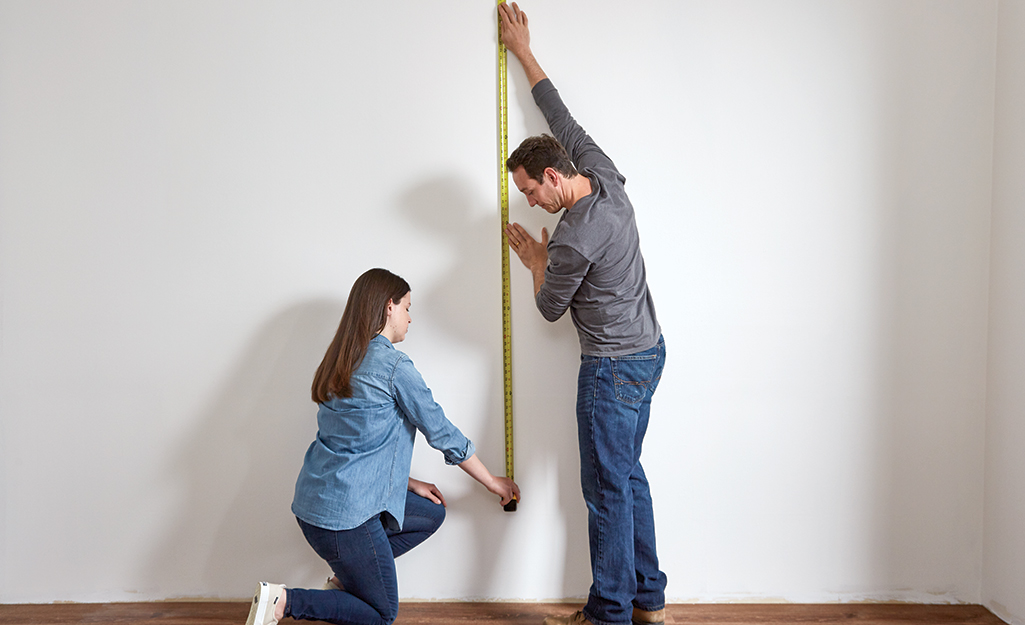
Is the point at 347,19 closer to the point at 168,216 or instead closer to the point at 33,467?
the point at 168,216

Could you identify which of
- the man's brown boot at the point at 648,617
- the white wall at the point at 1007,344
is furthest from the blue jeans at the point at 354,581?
the white wall at the point at 1007,344

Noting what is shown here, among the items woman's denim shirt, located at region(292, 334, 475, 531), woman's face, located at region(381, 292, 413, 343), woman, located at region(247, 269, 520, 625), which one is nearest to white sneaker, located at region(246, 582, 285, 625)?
woman, located at region(247, 269, 520, 625)

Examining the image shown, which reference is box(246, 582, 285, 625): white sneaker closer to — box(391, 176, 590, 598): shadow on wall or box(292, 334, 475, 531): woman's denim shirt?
box(292, 334, 475, 531): woman's denim shirt

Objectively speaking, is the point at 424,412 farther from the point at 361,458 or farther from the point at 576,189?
the point at 576,189

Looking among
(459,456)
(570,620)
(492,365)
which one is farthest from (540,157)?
(570,620)

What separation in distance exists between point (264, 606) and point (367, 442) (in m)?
0.56

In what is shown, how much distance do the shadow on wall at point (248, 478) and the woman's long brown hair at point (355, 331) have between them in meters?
0.47

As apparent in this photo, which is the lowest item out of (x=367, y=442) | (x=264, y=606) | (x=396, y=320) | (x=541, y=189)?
(x=264, y=606)

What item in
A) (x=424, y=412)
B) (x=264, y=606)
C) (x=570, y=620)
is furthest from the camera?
(x=570, y=620)

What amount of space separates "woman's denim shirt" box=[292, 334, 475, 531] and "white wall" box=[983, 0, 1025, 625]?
1983mm

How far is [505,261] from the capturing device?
90.7 inches

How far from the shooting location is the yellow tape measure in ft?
7.43

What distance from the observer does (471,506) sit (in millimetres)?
2354

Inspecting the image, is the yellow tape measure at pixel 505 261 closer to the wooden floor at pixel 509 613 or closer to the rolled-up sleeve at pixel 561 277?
the rolled-up sleeve at pixel 561 277
